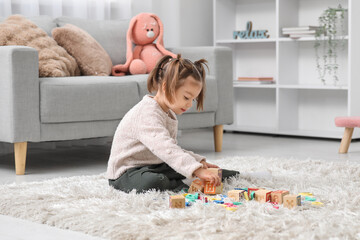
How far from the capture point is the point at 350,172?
2287 mm

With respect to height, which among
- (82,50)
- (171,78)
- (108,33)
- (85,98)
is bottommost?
(85,98)

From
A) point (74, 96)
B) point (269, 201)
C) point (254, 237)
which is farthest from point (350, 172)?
point (74, 96)

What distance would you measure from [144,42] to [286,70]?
3.64 feet

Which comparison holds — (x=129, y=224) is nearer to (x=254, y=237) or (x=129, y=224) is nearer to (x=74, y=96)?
(x=254, y=237)

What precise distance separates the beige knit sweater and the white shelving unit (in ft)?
6.39

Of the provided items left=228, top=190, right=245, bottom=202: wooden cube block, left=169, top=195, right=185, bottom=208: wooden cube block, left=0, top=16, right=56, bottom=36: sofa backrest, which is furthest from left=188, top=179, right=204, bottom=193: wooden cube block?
left=0, top=16, right=56, bottom=36: sofa backrest

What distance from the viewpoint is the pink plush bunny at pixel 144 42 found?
3.47m

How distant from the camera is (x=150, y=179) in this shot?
1912mm

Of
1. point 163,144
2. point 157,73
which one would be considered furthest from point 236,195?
point 157,73

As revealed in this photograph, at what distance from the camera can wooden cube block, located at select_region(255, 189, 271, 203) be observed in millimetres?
1727

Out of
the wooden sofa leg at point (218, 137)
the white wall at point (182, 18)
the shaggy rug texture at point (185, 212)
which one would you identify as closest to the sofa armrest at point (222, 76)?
the wooden sofa leg at point (218, 137)

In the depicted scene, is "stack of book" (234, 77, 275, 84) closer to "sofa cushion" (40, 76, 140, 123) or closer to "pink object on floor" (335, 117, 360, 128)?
"pink object on floor" (335, 117, 360, 128)

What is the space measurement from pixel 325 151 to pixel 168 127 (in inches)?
57.4

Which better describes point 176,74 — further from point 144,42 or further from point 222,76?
point 144,42
